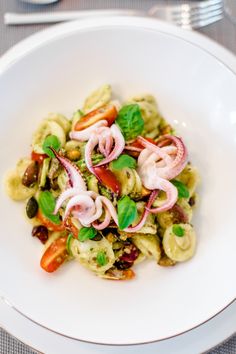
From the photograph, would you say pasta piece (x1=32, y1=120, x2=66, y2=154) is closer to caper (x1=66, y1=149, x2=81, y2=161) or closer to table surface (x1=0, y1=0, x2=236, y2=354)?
caper (x1=66, y1=149, x2=81, y2=161)

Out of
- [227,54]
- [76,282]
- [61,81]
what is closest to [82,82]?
[61,81]

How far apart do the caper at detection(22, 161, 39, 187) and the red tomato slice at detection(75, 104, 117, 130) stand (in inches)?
10.7

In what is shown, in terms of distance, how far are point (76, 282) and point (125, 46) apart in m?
1.17

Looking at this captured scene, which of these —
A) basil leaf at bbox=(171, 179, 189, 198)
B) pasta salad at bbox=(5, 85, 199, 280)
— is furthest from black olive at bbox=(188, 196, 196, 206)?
basil leaf at bbox=(171, 179, 189, 198)

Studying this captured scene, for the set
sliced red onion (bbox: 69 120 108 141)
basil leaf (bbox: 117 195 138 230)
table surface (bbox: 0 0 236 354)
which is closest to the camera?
basil leaf (bbox: 117 195 138 230)

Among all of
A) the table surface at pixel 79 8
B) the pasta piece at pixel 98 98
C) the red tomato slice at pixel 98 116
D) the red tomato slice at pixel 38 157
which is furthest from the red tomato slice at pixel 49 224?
the table surface at pixel 79 8

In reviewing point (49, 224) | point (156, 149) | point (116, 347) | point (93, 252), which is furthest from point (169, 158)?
point (116, 347)

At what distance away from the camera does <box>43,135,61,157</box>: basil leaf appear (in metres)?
2.59

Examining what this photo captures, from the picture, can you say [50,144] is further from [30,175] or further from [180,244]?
[180,244]

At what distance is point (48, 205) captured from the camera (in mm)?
2611

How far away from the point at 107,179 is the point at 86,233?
0.26 metres

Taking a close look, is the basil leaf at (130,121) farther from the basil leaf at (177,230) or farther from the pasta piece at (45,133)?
the basil leaf at (177,230)

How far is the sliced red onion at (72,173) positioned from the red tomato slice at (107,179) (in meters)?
0.08

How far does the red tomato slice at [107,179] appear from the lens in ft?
8.31
